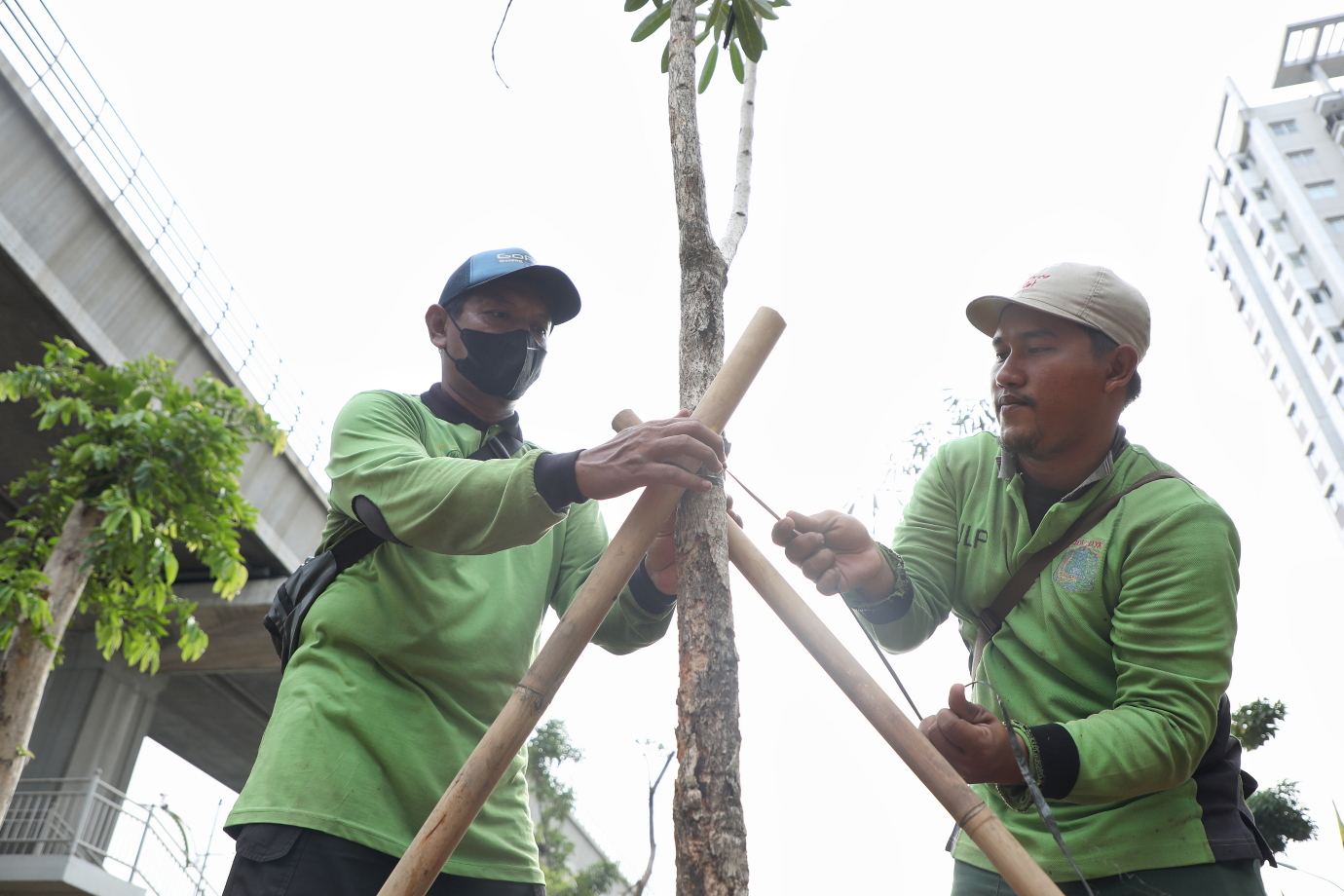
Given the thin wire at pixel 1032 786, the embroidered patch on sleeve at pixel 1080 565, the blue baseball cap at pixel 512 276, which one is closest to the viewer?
A: the thin wire at pixel 1032 786

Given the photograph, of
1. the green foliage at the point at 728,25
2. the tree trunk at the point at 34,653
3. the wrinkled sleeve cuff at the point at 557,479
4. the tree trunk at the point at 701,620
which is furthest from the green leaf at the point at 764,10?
the tree trunk at the point at 34,653


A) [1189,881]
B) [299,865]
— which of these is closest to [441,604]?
[299,865]

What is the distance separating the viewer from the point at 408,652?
2016 mm

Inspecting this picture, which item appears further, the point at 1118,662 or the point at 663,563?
the point at 663,563

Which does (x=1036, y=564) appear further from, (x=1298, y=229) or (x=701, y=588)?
(x=1298, y=229)

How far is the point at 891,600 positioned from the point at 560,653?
78cm

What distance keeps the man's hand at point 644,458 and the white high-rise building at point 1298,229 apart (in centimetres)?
5294

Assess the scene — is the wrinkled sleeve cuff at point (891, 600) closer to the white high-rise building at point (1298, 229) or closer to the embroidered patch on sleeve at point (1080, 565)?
the embroidered patch on sleeve at point (1080, 565)

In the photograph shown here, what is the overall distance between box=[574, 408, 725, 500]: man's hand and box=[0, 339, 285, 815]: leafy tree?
527 centimetres

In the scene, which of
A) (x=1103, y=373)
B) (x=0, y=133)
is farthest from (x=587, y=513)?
(x=0, y=133)

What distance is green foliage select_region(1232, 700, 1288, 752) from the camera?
179 inches

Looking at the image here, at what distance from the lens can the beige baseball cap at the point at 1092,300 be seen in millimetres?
1979

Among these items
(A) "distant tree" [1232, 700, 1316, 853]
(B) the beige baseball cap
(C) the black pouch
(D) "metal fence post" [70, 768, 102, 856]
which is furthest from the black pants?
(D) "metal fence post" [70, 768, 102, 856]

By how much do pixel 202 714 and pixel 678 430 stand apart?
1796cm
